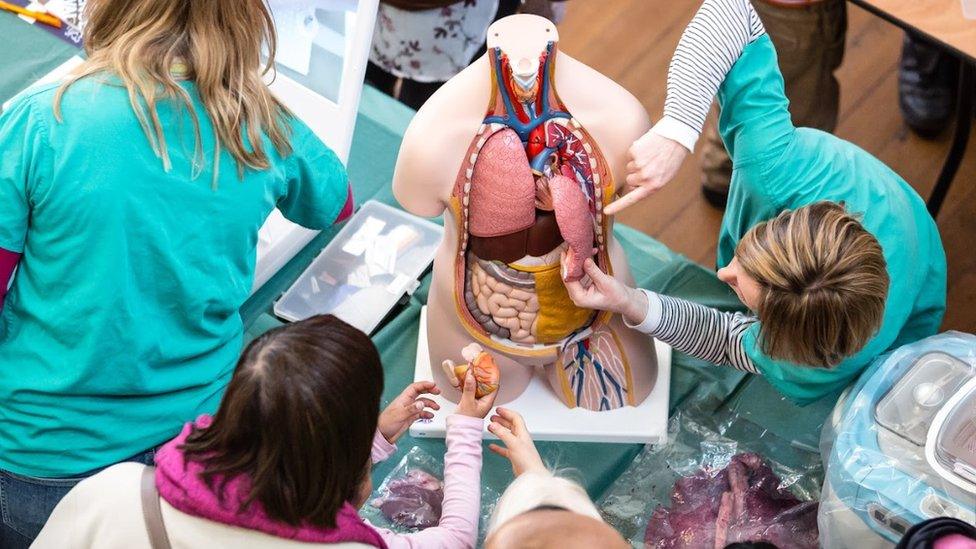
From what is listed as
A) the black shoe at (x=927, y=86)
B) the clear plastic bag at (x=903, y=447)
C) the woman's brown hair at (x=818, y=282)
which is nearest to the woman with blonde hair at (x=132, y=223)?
the woman's brown hair at (x=818, y=282)

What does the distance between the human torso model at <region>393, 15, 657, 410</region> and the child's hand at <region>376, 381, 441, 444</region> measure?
Result: 18 cm

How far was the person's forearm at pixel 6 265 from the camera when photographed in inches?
49.7

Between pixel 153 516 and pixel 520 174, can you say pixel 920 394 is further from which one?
pixel 153 516

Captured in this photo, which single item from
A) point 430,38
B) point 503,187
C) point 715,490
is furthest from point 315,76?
point 715,490

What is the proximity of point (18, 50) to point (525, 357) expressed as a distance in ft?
4.41

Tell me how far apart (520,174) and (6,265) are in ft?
2.20

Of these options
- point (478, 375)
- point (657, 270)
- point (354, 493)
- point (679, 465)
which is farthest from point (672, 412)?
point (354, 493)

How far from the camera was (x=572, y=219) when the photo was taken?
1415 mm

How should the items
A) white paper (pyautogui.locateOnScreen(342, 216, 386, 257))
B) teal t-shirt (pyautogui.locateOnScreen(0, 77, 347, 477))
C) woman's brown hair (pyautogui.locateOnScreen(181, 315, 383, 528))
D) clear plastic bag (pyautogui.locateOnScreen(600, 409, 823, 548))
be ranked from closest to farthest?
woman's brown hair (pyautogui.locateOnScreen(181, 315, 383, 528)), teal t-shirt (pyautogui.locateOnScreen(0, 77, 347, 477)), clear plastic bag (pyautogui.locateOnScreen(600, 409, 823, 548)), white paper (pyautogui.locateOnScreen(342, 216, 386, 257))

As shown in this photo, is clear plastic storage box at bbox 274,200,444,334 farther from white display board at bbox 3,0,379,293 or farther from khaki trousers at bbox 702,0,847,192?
khaki trousers at bbox 702,0,847,192

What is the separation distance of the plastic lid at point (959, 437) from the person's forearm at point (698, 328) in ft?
1.06

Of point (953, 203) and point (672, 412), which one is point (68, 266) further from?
point (953, 203)

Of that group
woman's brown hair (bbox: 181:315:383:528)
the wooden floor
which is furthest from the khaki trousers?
woman's brown hair (bbox: 181:315:383:528)

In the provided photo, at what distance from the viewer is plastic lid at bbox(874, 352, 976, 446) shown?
136cm
